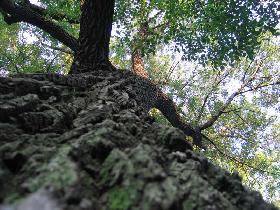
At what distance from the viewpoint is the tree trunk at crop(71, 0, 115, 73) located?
6539 mm

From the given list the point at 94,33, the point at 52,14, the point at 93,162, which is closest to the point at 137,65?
the point at 52,14

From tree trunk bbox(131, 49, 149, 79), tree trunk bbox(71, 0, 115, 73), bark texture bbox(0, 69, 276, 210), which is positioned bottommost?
bark texture bbox(0, 69, 276, 210)

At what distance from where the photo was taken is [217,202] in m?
2.32

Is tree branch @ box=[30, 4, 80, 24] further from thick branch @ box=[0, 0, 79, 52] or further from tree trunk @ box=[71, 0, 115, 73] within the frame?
tree trunk @ box=[71, 0, 115, 73]

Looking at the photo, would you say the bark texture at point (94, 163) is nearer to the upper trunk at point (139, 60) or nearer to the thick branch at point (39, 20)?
the thick branch at point (39, 20)

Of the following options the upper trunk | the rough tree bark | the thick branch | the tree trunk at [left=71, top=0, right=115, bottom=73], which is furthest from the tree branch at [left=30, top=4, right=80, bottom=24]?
the rough tree bark

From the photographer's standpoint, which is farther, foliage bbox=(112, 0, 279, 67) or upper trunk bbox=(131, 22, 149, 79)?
upper trunk bbox=(131, 22, 149, 79)

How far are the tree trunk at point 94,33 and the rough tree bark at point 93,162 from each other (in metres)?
2.45

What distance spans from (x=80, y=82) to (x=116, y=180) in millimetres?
3391

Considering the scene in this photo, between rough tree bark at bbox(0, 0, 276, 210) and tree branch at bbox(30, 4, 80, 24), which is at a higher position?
tree branch at bbox(30, 4, 80, 24)

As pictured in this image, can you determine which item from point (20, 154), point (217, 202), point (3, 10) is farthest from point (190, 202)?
point (3, 10)

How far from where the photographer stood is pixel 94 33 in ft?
22.1

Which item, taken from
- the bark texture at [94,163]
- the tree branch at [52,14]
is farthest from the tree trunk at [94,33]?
the tree branch at [52,14]

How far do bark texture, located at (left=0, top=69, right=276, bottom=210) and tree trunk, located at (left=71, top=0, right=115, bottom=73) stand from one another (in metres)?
2.76
